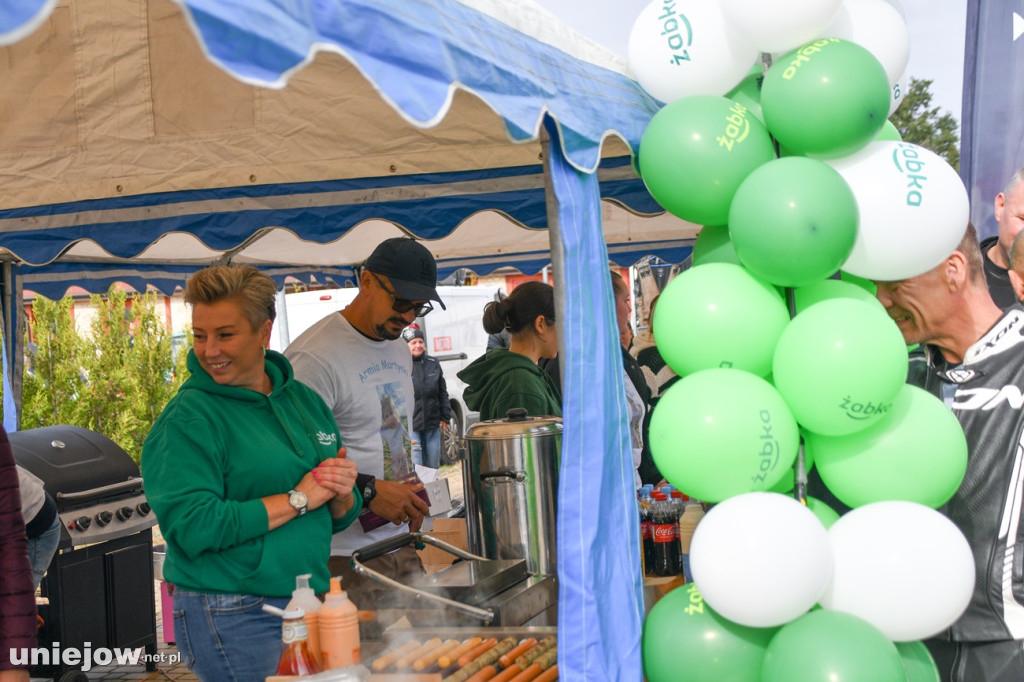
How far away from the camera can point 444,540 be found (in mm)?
3617

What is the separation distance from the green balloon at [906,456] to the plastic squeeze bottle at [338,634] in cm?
127

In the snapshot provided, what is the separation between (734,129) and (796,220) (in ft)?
1.21

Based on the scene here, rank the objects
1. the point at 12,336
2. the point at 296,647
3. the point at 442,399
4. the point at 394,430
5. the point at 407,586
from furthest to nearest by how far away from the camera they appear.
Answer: the point at 442,399 → the point at 12,336 → the point at 394,430 → the point at 407,586 → the point at 296,647

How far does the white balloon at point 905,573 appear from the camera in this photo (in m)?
1.95

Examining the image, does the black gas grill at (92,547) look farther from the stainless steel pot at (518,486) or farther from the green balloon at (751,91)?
the green balloon at (751,91)

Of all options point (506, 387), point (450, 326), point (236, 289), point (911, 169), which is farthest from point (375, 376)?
point (450, 326)

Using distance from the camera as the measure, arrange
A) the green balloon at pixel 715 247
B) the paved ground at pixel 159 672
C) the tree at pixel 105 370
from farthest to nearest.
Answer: the tree at pixel 105 370
the paved ground at pixel 159 672
the green balloon at pixel 715 247

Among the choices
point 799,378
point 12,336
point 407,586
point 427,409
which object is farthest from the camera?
point 427,409

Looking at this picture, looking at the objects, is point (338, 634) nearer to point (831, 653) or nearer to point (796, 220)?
point (831, 653)

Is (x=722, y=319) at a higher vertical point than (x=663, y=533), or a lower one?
higher

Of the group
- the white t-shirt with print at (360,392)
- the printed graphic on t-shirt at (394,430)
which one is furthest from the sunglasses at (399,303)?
the printed graphic on t-shirt at (394,430)

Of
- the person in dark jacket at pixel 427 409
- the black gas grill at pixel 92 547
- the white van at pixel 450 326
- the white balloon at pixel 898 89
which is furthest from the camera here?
the white van at pixel 450 326

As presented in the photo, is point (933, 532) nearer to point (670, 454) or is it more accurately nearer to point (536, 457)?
point (670, 454)

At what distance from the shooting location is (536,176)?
4.03m
